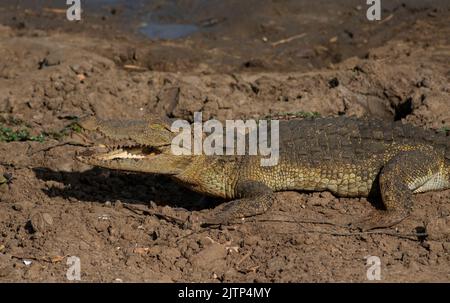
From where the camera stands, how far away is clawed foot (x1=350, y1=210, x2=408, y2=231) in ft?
20.9

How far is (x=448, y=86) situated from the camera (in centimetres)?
881

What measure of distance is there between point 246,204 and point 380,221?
121 centimetres

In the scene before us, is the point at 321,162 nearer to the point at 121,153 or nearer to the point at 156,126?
the point at 156,126

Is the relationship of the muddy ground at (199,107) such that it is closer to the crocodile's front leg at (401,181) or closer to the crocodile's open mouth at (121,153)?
the crocodile's front leg at (401,181)

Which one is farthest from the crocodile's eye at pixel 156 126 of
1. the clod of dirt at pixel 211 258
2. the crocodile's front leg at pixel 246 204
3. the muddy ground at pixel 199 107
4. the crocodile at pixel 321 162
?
the clod of dirt at pixel 211 258

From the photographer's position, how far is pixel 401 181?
6.80 m

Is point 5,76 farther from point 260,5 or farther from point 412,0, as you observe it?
point 412,0

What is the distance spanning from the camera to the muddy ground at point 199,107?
5.92 metres

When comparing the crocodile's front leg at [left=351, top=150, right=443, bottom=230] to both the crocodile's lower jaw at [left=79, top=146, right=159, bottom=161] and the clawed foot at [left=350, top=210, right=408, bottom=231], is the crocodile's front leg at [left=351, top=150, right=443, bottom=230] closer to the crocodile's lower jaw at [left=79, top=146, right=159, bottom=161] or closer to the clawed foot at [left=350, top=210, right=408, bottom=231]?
the clawed foot at [left=350, top=210, right=408, bottom=231]

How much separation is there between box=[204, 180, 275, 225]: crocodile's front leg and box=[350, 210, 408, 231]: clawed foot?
0.83 metres

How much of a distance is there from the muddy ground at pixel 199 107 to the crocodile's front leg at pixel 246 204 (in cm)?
10

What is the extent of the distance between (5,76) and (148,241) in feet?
15.5

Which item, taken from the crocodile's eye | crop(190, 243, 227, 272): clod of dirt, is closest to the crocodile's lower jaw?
the crocodile's eye

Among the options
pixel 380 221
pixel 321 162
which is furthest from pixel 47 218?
pixel 380 221
